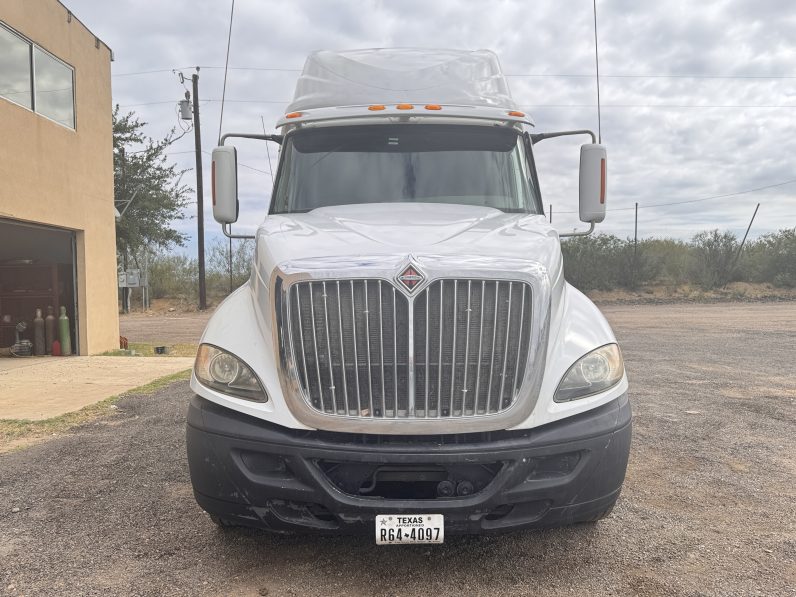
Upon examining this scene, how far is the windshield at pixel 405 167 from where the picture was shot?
14.0 ft

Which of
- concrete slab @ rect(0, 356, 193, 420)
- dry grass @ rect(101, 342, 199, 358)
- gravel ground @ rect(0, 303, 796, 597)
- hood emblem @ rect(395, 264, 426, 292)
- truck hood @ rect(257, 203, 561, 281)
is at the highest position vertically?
truck hood @ rect(257, 203, 561, 281)

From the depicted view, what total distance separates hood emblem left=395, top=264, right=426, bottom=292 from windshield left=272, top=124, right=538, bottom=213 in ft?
4.89

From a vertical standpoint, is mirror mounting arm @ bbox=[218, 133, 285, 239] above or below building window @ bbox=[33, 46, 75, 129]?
below

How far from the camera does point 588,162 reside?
4535 millimetres

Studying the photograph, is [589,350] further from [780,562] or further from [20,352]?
[20,352]

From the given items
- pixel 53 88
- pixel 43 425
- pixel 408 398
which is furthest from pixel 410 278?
pixel 53 88

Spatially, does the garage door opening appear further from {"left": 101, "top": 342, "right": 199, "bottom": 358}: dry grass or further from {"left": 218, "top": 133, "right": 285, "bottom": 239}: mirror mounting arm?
{"left": 218, "top": 133, "right": 285, "bottom": 239}: mirror mounting arm

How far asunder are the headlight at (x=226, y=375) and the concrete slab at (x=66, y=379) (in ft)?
14.7

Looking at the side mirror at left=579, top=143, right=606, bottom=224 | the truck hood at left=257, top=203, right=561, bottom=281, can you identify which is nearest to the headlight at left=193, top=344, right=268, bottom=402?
the truck hood at left=257, top=203, right=561, bottom=281

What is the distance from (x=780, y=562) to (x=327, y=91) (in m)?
4.23

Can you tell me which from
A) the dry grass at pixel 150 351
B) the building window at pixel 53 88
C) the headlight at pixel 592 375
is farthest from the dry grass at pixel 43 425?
the building window at pixel 53 88

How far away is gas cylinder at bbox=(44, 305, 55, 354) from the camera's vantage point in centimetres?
1200

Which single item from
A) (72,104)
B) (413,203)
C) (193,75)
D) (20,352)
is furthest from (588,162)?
(193,75)

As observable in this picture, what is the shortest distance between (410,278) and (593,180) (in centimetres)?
233
